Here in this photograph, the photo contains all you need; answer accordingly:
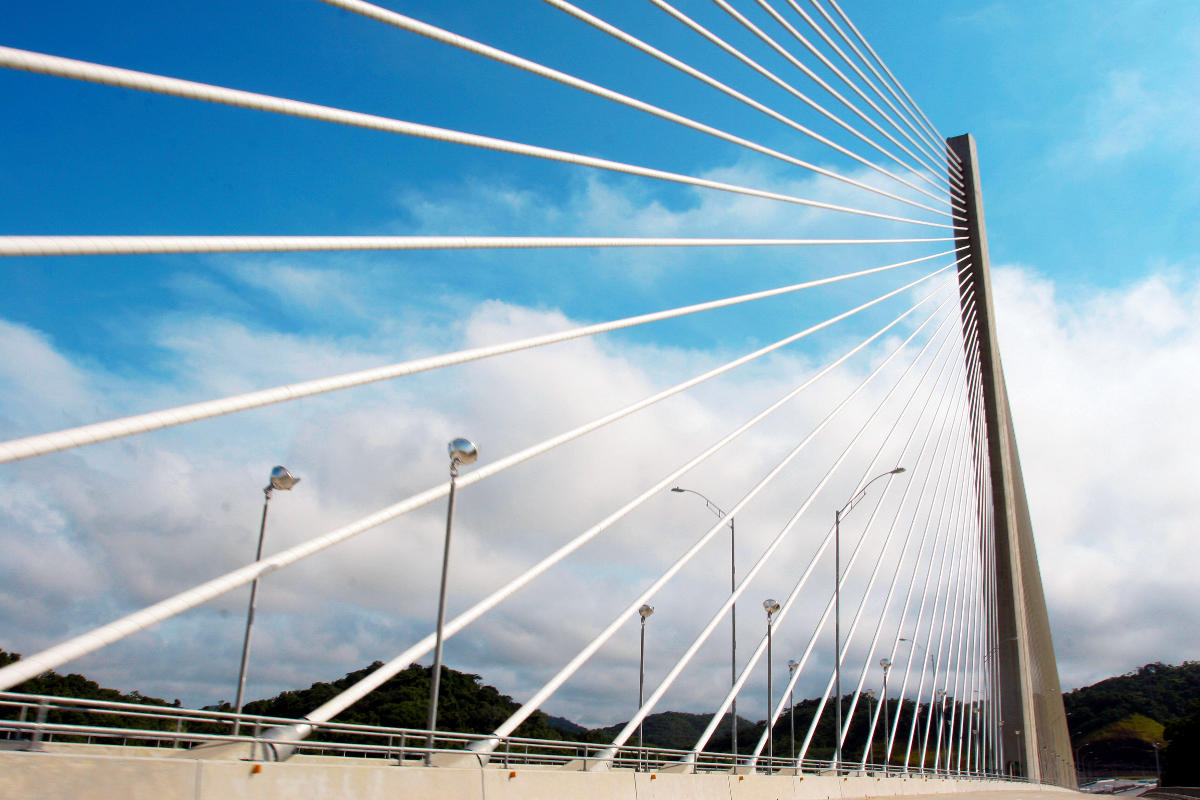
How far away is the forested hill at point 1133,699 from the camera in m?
146

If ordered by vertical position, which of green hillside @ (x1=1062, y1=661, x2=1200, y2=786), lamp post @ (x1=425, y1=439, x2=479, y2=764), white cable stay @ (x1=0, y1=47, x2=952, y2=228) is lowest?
green hillside @ (x1=1062, y1=661, x2=1200, y2=786)

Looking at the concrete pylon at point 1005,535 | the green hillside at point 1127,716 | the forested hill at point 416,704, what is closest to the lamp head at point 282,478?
the concrete pylon at point 1005,535

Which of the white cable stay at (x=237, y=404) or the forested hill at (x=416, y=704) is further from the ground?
the white cable stay at (x=237, y=404)

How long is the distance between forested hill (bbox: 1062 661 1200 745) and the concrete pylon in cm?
11333

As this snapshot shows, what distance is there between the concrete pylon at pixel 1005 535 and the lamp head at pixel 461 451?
2703cm

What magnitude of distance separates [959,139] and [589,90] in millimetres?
26992

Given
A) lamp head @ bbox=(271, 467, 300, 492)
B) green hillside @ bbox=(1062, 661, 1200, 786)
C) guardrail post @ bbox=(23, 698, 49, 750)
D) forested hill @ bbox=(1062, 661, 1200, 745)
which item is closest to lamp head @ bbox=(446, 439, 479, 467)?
lamp head @ bbox=(271, 467, 300, 492)

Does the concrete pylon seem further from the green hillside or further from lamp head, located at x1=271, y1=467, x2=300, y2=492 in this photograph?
the green hillside

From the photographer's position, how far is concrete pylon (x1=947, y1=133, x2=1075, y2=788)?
3572cm

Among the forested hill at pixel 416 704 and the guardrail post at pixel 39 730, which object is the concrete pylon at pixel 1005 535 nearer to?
the forested hill at pixel 416 704

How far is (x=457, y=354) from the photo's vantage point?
11.1 m

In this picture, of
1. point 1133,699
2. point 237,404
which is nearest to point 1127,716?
point 1133,699

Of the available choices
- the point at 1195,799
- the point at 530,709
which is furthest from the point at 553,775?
the point at 1195,799

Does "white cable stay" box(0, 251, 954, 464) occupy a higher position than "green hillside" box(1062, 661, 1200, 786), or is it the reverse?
"white cable stay" box(0, 251, 954, 464)
